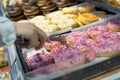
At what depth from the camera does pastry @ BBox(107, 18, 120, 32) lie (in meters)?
1.64

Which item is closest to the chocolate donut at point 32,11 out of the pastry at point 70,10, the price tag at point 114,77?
the pastry at point 70,10

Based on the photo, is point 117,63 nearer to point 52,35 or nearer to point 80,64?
point 80,64

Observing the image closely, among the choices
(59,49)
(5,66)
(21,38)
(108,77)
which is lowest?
(5,66)

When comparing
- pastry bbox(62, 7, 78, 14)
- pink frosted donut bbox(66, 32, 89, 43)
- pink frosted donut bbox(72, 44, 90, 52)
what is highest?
pastry bbox(62, 7, 78, 14)

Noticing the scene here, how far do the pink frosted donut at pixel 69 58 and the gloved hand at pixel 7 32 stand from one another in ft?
1.20

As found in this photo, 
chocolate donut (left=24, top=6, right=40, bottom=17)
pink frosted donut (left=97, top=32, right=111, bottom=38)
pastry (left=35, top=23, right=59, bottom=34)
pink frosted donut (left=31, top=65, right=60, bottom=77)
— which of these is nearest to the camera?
pink frosted donut (left=31, top=65, right=60, bottom=77)

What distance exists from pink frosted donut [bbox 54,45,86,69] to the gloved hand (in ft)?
1.20

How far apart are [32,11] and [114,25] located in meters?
0.92

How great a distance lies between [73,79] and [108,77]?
0.18 metres

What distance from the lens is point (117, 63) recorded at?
4.14 ft

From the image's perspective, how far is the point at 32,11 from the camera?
7.41ft

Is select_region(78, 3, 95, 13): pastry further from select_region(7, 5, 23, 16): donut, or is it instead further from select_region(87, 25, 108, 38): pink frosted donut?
select_region(7, 5, 23, 16): donut

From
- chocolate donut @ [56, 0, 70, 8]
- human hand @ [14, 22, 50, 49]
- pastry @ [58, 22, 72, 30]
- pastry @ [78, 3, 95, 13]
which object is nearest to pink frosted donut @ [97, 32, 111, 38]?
pastry @ [58, 22, 72, 30]

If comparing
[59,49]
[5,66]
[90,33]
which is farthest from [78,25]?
[5,66]
